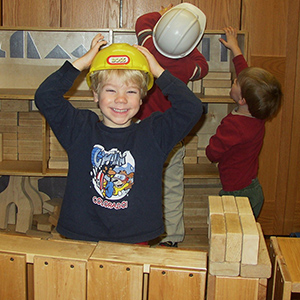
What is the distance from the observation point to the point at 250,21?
322 centimetres

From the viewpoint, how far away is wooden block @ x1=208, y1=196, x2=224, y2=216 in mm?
1378

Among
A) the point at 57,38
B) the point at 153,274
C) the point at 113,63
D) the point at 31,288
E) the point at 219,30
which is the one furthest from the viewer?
the point at 57,38

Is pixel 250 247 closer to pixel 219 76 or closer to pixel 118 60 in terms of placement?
pixel 118 60

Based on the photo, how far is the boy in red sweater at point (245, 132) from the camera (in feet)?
8.41

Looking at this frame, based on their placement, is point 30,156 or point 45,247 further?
point 30,156

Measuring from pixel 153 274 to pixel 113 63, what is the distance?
2.66ft

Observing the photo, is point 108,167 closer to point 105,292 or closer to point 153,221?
point 153,221

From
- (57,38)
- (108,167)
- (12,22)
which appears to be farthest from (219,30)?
(108,167)

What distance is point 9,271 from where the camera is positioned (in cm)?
127

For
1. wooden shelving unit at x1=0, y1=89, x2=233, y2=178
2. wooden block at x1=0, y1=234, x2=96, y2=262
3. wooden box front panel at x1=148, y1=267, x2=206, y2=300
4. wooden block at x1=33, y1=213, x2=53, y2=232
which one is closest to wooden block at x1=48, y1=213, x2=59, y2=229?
wooden block at x1=33, y1=213, x2=53, y2=232

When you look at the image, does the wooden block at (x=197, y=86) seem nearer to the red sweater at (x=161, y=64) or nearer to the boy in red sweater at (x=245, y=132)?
the red sweater at (x=161, y=64)

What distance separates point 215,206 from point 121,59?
662mm

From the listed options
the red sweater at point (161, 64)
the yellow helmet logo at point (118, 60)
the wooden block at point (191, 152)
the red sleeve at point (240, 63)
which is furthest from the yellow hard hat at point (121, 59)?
→ the wooden block at point (191, 152)

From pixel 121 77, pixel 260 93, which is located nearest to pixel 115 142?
pixel 121 77
